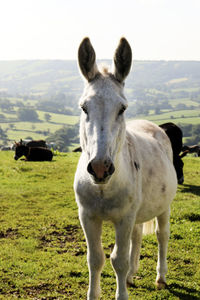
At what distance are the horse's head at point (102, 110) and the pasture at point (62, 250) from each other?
3.12 m

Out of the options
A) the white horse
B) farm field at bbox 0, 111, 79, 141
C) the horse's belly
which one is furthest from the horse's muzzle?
farm field at bbox 0, 111, 79, 141

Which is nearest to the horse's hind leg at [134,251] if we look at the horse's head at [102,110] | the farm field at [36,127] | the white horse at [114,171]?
the white horse at [114,171]

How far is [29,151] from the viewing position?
18594 millimetres

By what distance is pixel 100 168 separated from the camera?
9.32 ft

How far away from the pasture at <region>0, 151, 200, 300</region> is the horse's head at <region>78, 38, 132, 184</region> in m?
3.12

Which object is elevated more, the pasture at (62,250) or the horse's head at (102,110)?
the horse's head at (102,110)

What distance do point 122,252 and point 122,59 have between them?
2.33 m

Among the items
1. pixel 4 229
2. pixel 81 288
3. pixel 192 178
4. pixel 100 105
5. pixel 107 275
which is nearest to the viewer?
pixel 100 105

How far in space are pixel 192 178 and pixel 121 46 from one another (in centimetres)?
1260

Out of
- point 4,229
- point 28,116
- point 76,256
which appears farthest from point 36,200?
point 28,116

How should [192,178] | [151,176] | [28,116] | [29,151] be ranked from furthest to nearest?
1. [28,116]
2. [29,151]
3. [192,178]
4. [151,176]

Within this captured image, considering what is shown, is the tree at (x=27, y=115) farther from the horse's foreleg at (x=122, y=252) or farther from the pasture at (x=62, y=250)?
the horse's foreleg at (x=122, y=252)

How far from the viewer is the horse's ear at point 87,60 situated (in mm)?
3406

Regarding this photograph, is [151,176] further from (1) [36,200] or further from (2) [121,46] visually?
(1) [36,200]
